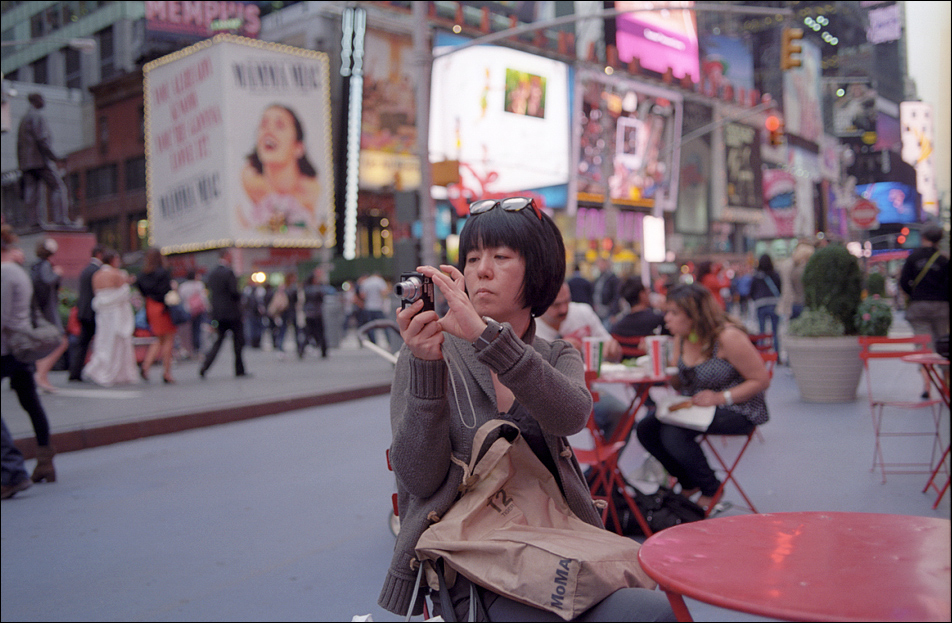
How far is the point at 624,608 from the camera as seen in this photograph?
1.67m

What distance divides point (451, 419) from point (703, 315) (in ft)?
10.7

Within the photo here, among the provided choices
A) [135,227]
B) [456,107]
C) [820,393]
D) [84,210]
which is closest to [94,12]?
[820,393]

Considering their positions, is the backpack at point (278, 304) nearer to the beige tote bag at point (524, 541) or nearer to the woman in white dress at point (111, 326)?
the woman in white dress at point (111, 326)

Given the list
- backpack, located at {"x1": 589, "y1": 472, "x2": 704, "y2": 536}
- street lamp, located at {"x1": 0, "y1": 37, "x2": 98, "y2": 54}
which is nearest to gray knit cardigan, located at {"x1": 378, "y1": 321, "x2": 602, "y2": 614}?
backpack, located at {"x1": 589, "y1": 472, "x2": 704, "y2": 536}

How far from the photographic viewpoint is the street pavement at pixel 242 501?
3848mm

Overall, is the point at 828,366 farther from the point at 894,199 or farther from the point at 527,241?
the point at 527,241

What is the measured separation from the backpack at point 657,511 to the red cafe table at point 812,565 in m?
2.74

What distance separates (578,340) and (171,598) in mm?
2939

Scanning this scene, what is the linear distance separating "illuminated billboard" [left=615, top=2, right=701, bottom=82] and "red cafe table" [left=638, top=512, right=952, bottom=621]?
3885 centimetres

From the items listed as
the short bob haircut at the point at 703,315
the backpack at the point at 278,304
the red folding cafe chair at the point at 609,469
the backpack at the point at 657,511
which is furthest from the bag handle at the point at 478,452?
the backpack at the point at 278,304

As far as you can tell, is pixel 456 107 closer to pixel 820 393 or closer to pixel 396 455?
pixel 820 393

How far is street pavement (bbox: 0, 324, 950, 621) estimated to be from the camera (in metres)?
3.85

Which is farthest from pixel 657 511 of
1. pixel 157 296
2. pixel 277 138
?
pixel 277 138

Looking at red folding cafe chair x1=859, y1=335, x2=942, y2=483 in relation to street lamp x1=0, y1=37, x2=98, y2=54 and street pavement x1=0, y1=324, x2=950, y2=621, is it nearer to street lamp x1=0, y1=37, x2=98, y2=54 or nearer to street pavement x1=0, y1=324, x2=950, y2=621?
street pavement x1=0, y1=324, x2=950, y2=621
